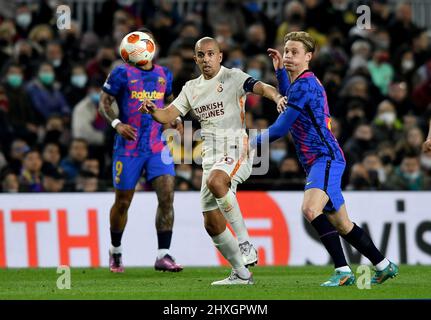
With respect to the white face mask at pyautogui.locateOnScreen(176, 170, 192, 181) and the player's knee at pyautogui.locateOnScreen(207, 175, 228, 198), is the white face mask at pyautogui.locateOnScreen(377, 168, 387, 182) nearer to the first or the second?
the white face mask at pyautogui.locateOnScreen(176, 170, 192, 181)

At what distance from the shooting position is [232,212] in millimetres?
11570

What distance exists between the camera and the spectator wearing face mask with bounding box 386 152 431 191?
18.2m

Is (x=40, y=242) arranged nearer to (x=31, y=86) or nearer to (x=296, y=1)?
(x=31, y=86)

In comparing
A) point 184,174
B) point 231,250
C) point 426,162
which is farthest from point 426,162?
point 231,250

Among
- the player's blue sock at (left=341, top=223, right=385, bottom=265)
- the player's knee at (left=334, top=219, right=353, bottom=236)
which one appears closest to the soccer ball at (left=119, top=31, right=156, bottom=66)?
the player's knee at (left=334, top=219, right=353, bottom=236)

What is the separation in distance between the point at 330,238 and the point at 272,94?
1.54m

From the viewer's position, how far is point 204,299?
401 inches

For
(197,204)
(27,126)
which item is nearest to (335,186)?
(197,204)

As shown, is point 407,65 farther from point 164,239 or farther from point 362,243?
point 362,243

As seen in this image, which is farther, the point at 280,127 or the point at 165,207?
the point at 165,207

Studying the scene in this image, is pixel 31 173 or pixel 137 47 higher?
pixel 137 47

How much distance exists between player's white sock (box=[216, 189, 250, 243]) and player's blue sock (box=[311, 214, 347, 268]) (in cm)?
90

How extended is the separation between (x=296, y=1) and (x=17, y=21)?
5412mm
